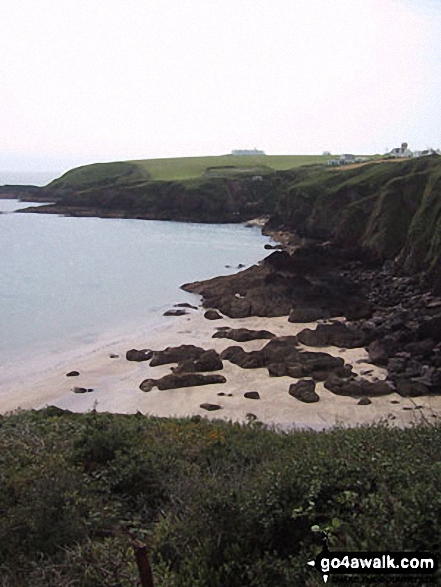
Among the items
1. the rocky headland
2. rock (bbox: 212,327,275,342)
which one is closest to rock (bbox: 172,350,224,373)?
the rocky headland

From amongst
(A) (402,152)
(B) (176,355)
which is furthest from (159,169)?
(B) (176,355)

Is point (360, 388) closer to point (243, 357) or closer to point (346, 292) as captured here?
point (243, 357)

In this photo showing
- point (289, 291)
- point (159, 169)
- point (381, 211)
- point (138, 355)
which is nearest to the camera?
point (138, 355)

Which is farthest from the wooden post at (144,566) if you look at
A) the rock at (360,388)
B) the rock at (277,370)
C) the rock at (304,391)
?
the rock at (277,370)

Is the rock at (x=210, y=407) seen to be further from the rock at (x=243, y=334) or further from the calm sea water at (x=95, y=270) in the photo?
the calm sea water at (x=95, y=270)

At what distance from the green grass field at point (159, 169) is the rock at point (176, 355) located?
76969mm

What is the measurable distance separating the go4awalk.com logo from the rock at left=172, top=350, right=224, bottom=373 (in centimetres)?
1704

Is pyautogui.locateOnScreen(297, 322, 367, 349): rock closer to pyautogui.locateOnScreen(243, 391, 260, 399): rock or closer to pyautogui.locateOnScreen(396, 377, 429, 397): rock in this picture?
pyautogui.locateOnScreen(396, 377, 429, 397): rock

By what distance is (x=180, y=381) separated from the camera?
66.0 ft

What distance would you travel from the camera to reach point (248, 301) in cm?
3092

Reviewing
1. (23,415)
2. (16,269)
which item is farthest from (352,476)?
(16,269)

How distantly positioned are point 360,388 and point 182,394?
564 centimetres

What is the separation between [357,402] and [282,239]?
136ft

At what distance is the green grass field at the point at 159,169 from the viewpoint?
105062mm
